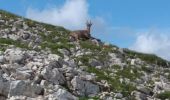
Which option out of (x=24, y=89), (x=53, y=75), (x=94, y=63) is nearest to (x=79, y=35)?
(x=94, y=63)

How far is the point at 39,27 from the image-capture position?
50.0 meters

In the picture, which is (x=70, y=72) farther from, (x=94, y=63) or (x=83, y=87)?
(x=94, y=63)

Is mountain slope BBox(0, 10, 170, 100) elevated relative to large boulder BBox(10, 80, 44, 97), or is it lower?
elevated

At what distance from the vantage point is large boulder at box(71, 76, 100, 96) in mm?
28906

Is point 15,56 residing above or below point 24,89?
above

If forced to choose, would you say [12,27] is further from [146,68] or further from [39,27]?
[146,68]

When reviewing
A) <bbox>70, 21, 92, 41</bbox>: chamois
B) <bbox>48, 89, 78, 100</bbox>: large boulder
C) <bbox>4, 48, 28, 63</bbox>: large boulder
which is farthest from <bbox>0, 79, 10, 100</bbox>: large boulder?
<bbox>70, 21, 92, 41</bbox>: chamois

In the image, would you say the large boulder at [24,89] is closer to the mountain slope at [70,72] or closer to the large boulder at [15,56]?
the mountain slope at [70,72]

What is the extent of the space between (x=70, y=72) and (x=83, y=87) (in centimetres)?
116

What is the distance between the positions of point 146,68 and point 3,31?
10.2 metres

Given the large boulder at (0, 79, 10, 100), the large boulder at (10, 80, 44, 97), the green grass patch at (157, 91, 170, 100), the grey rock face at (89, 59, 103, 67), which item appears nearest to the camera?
the large boulder at (0, 79, 10, 100)

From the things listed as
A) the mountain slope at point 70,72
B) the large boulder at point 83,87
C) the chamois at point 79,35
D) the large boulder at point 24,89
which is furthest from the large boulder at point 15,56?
the chamois at point 79,35

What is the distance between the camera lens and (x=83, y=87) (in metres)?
29.3

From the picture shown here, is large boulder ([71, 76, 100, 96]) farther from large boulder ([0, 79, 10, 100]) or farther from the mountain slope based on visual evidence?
large boulder ([0, 79, 10, 100])
